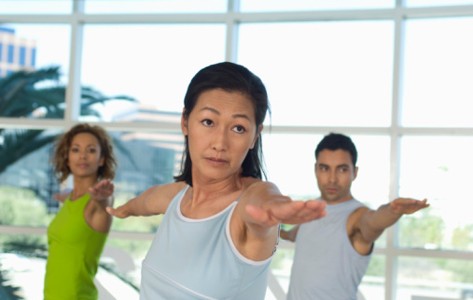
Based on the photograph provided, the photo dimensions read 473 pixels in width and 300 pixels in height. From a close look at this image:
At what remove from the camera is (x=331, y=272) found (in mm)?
3299

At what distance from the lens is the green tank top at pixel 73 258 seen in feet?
11.0

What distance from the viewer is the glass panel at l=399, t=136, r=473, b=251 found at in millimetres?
4395

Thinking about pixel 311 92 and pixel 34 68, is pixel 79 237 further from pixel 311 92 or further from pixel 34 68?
pixel 34 68

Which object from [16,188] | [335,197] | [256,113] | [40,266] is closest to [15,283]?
[40,266]

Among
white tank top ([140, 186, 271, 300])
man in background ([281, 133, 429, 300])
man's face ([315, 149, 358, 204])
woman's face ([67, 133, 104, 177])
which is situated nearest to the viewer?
white tank top ([140, 186, 271, 300])

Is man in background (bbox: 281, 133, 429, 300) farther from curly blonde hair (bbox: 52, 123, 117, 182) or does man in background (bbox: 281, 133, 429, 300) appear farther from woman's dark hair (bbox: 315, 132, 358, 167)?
curly blonde hair (bbox: 52, 123, 117, 182)

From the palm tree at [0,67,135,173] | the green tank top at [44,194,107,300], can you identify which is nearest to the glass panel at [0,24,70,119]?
the palm tree at [0,67,135,173]

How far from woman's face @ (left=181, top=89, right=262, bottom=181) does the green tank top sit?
1.86m

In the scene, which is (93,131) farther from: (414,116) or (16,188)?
(16,188)

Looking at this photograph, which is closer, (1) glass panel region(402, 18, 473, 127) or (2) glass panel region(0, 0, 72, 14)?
(1) glass panel region(402, 18, 473, 127)

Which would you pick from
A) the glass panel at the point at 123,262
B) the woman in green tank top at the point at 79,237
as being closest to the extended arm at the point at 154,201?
the woman in green tank top at the point at 79,237

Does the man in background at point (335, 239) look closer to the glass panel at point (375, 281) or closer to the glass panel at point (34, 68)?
the glass panel at point (375, 281)

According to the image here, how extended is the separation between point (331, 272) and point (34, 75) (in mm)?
3144

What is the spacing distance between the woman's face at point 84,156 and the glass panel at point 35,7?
1823 millimetres
